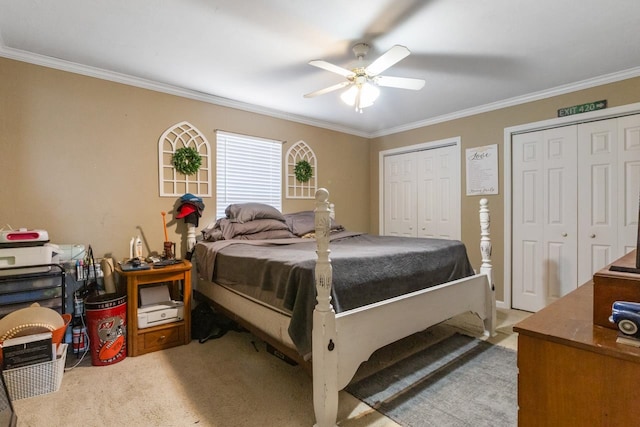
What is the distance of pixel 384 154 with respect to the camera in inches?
191

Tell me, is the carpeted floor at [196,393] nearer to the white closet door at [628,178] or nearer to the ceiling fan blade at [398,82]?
the white closet door at [628,178]

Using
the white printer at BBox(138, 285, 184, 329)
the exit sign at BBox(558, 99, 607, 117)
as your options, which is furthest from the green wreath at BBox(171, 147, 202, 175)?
the exit sign at BBox(558, 99, 607, 117)

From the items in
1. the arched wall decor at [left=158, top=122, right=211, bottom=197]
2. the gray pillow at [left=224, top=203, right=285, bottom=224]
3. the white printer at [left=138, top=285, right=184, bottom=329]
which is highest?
the arched wall decor at [left=158, top=122, right=211, bottom=197]

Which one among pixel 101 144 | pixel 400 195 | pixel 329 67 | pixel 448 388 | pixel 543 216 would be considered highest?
pixel 329 67

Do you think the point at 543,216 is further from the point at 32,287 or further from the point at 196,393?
the point at 32,287

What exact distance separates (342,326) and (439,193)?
313cm

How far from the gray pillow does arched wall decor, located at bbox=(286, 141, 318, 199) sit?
0.61 m

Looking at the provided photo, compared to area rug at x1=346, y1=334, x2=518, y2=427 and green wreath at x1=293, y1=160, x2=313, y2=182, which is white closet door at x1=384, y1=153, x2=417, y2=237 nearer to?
green wreath at x1=293, y1=160, x2=313, y2=182

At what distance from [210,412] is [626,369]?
1.80 m

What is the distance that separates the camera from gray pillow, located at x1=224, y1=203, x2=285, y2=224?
127 inches

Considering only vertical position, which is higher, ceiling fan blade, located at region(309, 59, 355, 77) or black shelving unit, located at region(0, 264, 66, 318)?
ceiling fan blade, located at region(309, 59, 355, 77)

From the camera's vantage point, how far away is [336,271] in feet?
5.73

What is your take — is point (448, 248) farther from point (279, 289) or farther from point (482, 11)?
point (482, 11)

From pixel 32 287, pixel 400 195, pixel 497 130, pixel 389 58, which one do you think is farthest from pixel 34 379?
pixel 497 130
